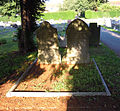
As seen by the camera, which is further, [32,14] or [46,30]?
[32,14]

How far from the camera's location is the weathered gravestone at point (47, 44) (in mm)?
6152

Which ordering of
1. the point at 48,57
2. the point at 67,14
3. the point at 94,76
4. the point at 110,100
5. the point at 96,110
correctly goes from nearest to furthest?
the point at 96,110 → the point at 110,100 → the point at 94,76 → the point at 48,57 → the point at 67,14

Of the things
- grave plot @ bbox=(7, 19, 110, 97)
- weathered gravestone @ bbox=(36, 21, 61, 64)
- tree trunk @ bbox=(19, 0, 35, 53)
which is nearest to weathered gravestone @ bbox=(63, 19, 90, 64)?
grave plot @ bbox=(7, 19, 110, 97)

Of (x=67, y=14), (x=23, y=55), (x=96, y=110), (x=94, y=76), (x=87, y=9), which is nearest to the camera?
(x=96, y=110)

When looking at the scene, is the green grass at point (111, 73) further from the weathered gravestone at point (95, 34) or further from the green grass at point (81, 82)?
the weathered gravestone at point (95, 34)

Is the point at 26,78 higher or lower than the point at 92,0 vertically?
lower

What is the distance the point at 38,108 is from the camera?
11.2 feet

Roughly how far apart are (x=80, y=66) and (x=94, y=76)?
1.25 meters

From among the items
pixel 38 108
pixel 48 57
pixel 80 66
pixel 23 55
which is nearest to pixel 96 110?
pixel 38 108

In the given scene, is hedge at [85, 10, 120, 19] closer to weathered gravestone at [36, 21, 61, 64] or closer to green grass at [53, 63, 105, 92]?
weathered gravestone at [36, 21, 61, 64]

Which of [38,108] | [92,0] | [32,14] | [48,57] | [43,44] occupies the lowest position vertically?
[38,108]

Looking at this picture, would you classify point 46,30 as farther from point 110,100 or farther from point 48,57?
point 110,100

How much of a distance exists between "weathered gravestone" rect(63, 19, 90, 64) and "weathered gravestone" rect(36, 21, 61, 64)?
25.7 inches

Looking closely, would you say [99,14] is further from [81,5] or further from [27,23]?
[27,23]
